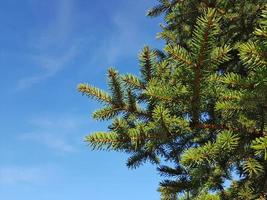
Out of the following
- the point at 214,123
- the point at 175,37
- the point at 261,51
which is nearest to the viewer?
the point at 261,51

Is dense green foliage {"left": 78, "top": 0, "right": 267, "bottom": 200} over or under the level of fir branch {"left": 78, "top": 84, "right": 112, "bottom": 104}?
under

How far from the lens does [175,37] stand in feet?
25.0


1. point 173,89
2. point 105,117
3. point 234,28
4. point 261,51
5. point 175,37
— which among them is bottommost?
point 261,51

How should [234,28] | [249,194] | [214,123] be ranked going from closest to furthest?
[214,123]
[249,194]
[234,28]

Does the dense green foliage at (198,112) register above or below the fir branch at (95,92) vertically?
below

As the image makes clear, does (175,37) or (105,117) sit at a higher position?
(175,37)

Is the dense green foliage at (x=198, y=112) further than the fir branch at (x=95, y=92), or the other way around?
the fir branch at (x=95, y=92)

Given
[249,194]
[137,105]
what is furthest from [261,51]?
[249,194]

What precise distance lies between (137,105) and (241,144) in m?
1.17

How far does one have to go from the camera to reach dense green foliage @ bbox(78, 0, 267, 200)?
323 centimetres

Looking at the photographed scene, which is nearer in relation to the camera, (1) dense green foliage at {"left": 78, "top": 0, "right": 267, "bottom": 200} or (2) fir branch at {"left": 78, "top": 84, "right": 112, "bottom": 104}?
(1) dense green foliage at {"left": 78, "top": 0, "right": 267, "bottom": 200}

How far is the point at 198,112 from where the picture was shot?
12.8 ft

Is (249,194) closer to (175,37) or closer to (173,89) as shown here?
(173,89)

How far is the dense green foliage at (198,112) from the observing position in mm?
3229
